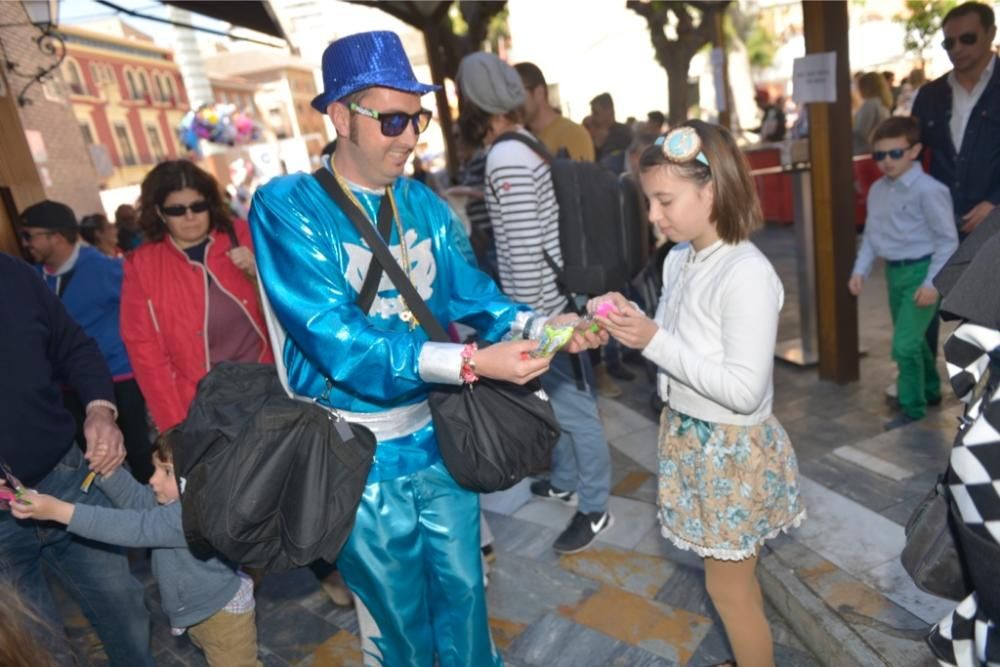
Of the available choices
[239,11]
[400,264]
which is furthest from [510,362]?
[239,11]

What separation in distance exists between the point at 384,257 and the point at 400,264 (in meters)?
0.12

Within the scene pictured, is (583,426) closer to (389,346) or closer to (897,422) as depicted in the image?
(389,346)

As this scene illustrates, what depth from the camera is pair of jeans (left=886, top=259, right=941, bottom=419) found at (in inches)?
154

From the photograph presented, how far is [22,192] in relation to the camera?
422 centimetres

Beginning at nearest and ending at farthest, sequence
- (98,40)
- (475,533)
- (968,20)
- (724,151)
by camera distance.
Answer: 1. (724,151)
2. (475,533)
3. (968,20)
4. (98,40)

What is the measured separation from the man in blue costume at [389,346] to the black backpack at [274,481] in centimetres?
12

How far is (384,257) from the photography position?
1.96 m

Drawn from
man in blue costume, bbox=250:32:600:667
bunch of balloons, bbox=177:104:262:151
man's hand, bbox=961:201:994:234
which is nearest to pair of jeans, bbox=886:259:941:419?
man's hand, bbox=961:201:994:234

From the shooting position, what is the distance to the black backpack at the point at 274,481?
1.82m

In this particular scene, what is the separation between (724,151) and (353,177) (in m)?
1.05

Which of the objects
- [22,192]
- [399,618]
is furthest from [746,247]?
[22,192]

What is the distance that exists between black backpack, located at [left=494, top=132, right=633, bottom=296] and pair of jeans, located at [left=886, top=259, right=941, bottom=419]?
5.95 ft

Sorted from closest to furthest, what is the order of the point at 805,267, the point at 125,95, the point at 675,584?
the point at 675,584
the point at 805,267
the point at 125,95

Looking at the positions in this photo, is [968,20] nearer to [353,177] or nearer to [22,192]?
[353,177]
